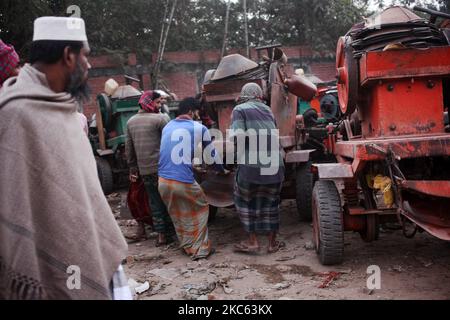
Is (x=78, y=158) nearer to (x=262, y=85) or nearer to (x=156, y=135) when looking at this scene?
(x=156, y=135)

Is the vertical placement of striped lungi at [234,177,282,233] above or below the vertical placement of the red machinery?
below

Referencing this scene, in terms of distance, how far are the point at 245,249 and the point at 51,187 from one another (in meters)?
3.39

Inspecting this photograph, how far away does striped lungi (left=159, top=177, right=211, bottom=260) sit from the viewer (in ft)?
15.3

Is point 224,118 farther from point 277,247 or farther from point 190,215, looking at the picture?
point 277,247

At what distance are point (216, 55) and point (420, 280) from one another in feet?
42.7

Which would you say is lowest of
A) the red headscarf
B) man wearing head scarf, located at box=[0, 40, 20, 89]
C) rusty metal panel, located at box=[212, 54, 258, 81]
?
the red headscarf

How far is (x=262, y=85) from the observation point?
5719mm

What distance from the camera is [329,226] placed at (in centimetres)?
378

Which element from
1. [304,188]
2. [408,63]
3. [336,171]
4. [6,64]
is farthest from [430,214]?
[6,64]

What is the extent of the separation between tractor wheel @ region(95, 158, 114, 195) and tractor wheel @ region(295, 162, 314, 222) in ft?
14.6

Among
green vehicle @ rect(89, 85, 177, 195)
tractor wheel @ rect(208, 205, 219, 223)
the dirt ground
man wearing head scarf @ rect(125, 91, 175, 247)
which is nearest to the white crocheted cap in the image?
the dirt ground

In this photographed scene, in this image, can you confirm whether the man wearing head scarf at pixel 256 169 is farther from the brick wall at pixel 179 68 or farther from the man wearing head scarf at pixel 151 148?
the brick wall at pixel 179 68

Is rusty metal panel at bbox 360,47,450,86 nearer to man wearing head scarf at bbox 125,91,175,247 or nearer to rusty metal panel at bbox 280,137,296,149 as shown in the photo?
rusty metal panel at bbox 280,137,296,149

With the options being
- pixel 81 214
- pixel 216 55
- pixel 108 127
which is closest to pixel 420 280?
pixel 81 214
